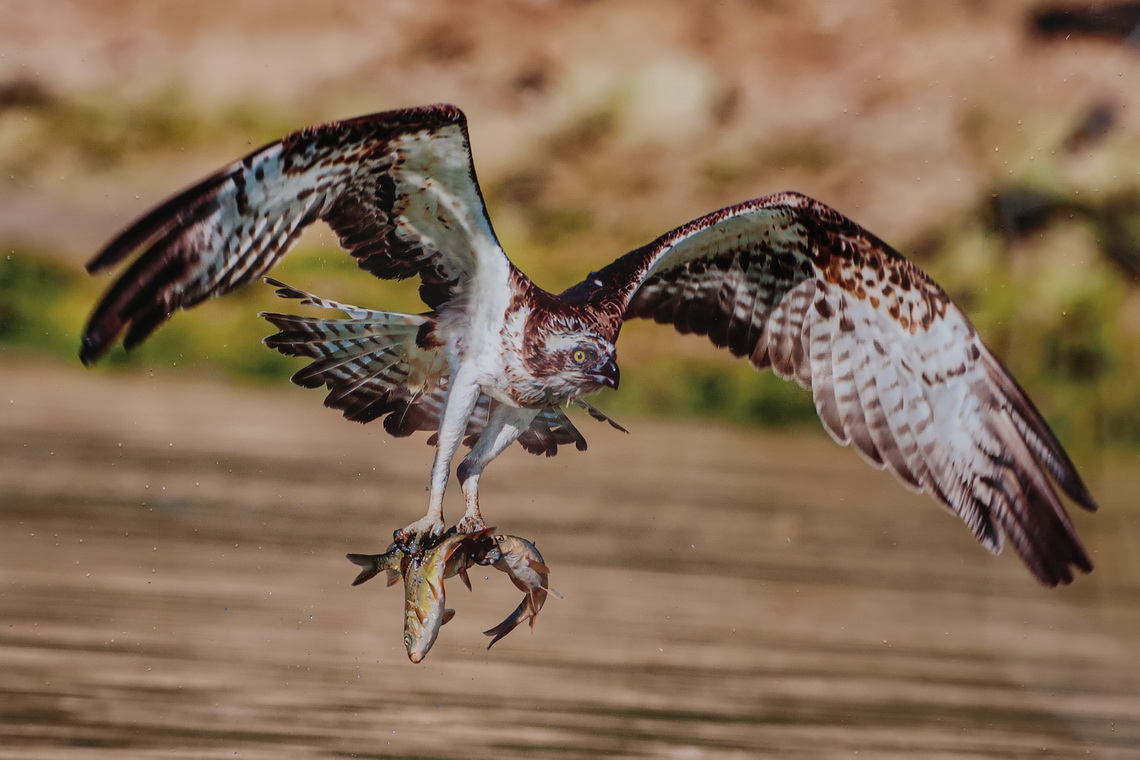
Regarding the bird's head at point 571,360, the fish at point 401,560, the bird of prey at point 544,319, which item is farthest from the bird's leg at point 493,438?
the fish at point 401,560

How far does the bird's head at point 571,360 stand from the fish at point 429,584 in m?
0.79

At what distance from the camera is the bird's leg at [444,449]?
6.34 metres

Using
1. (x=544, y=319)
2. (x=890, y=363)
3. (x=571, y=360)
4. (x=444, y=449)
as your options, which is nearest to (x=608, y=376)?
(x=571, y=360)

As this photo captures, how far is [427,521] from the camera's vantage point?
21.0ft

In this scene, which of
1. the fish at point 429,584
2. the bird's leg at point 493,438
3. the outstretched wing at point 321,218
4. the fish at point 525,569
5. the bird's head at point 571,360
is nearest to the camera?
the outstretched wing at point 321,218

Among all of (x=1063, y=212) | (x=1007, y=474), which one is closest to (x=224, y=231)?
(x=1007, y=474)

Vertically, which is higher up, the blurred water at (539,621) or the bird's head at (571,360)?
the bird's head at (571,360)

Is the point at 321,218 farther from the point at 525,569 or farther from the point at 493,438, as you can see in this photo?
the point at 525,569

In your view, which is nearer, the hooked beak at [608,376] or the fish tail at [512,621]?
the fish tail at [512,621]

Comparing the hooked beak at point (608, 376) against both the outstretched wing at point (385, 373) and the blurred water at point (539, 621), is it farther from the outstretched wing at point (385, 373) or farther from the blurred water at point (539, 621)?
the blurred water at point (539, 621)

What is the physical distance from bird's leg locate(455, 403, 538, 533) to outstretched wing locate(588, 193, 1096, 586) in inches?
21.4

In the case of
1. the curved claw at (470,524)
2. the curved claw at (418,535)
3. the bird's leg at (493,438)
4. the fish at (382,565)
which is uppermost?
the bird's leg at (493,438)

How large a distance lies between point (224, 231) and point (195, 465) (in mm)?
7122

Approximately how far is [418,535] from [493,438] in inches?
31.9
